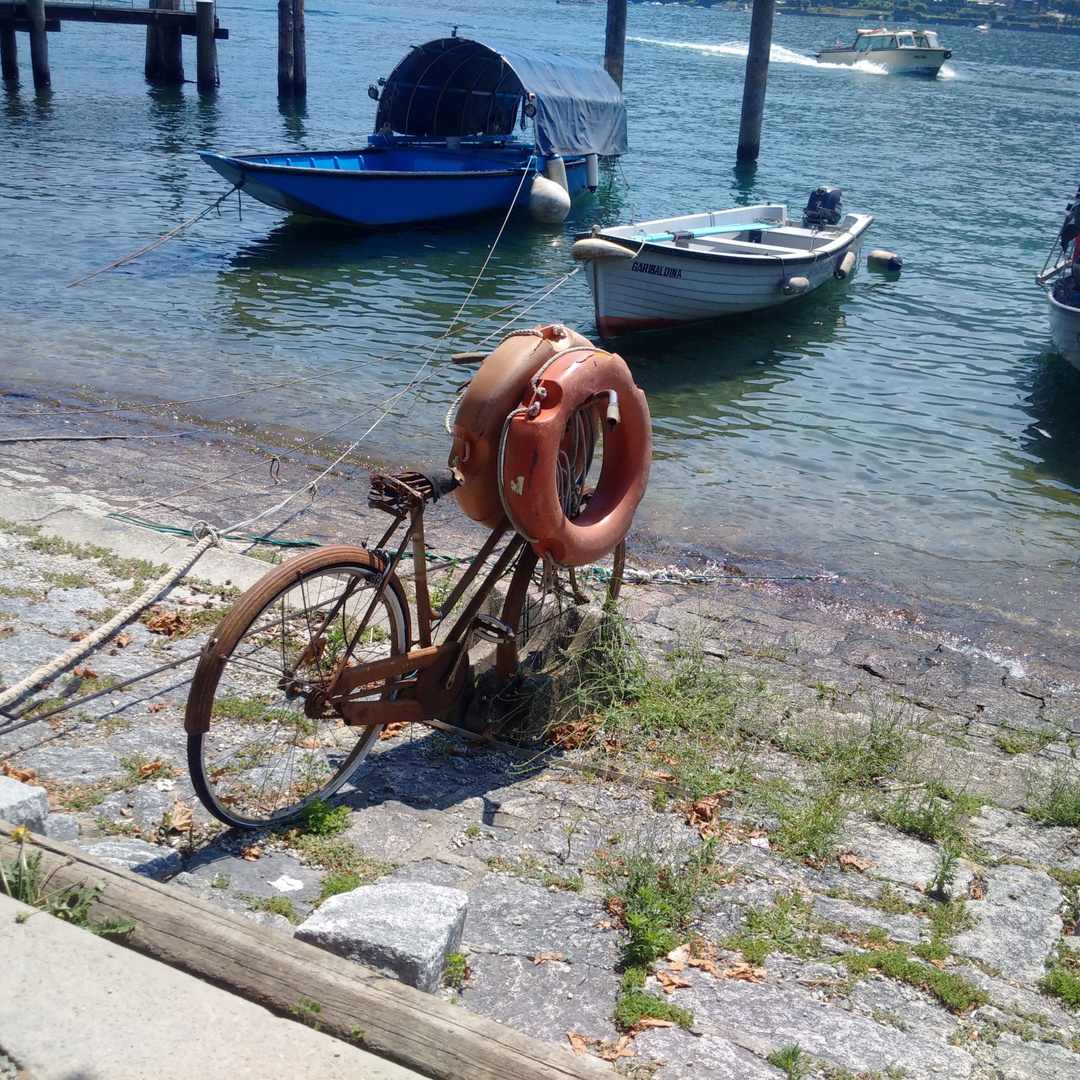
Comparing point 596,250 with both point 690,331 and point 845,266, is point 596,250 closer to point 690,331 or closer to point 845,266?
point 690,331

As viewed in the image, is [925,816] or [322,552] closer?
[322,552]

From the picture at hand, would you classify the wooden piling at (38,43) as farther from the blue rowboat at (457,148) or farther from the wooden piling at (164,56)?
the blue rowboat at (457,148)

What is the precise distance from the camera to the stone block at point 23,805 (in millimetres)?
2951

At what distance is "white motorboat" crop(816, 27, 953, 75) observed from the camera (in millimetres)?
56250

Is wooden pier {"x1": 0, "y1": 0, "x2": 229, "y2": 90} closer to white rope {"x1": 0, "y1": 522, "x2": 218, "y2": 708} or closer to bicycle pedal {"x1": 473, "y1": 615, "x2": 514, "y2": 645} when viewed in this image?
white rope {"x1": 0, "y1": 522, "x2": 218, "y2": 708}

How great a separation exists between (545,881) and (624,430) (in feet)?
6.71

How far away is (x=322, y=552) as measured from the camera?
3.73 m

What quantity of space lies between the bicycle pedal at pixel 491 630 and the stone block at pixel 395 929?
1.45 metres

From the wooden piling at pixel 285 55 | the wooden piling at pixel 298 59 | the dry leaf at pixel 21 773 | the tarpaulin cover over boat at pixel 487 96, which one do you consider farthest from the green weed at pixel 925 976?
the wooden piling at pixel 298 59

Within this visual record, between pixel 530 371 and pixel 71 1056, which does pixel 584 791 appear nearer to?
pixel 530 371

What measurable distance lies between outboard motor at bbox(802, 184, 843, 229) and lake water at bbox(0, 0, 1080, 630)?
3.93 feet

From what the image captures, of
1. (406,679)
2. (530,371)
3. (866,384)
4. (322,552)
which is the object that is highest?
(530,371)

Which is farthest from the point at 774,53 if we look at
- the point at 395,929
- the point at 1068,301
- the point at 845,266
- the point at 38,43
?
the point at 395,929

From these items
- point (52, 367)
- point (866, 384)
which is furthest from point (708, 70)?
point (52, 367)
